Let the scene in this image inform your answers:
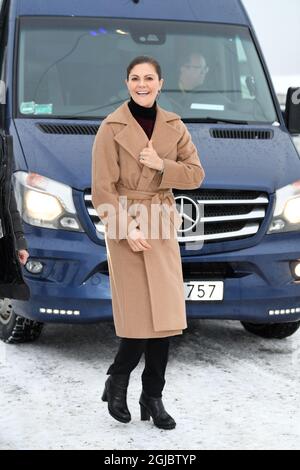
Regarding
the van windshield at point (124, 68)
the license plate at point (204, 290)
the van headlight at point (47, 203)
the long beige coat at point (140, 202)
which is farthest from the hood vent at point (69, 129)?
the long beige coat at point (140, 202)

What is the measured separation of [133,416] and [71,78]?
274 centimetres

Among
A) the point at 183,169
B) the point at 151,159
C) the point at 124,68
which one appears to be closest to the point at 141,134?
the point at 151,159

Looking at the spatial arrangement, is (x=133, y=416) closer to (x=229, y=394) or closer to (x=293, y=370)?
(x=229, y=394)

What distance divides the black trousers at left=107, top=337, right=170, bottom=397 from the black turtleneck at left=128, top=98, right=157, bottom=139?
98 cm

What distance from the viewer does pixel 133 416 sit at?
5.44m

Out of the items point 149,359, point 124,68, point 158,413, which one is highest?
point 124,68

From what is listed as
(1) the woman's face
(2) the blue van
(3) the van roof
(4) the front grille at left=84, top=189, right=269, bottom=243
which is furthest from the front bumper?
(3) the van roof

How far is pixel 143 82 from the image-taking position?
4.95m

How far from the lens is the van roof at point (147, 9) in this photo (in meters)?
7.48

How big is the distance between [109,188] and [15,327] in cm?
217

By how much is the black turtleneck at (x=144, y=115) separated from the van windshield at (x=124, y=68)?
208 centimetres

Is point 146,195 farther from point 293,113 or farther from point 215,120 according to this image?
point 293,113

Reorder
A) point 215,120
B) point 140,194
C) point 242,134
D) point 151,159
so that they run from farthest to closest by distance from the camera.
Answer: point 215,120 < point 242,134 < point 140,194 < point 151,159
